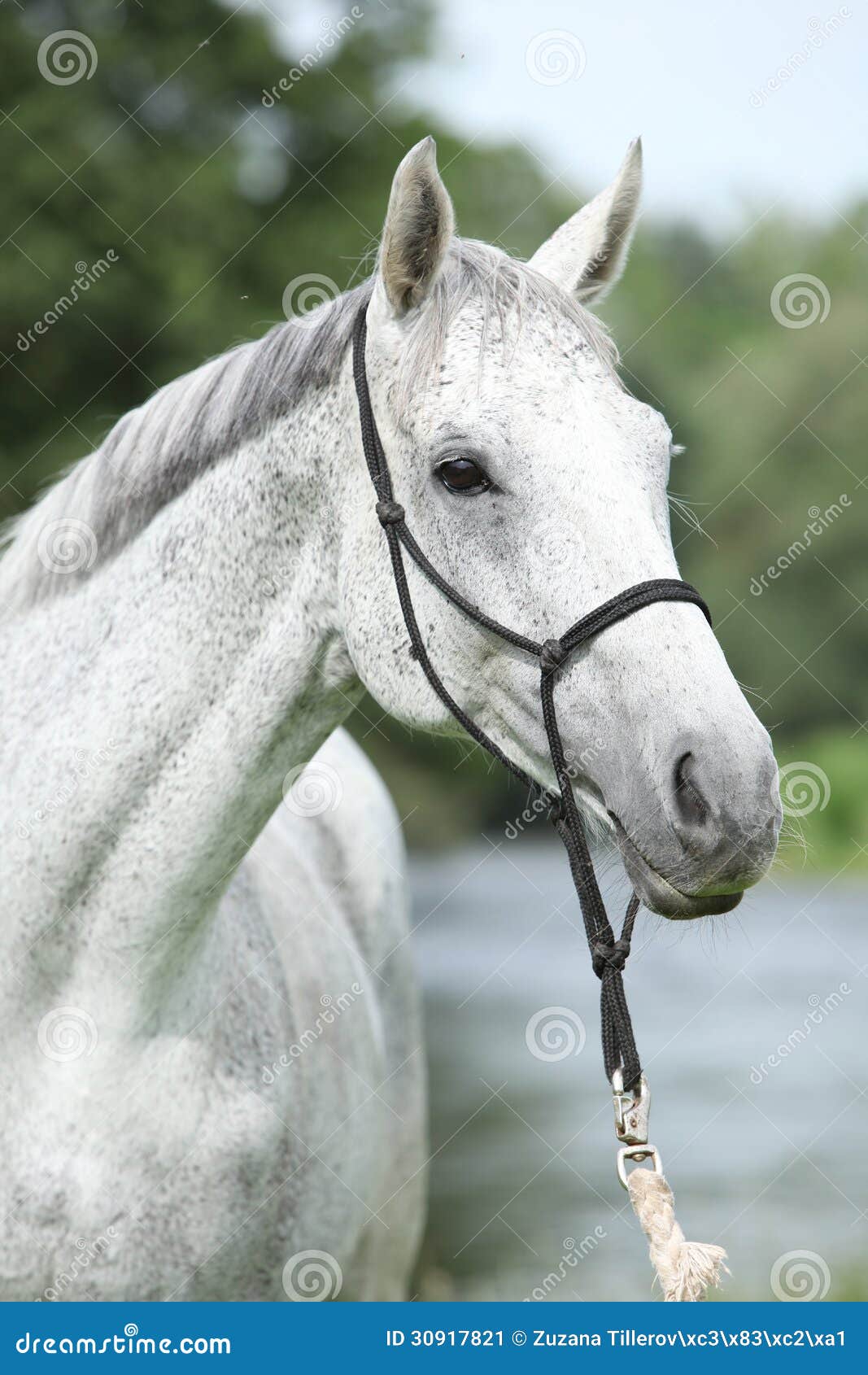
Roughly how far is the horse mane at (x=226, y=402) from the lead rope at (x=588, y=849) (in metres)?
0.15

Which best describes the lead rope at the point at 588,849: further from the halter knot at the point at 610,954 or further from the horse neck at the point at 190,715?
the horse neck at the point at 190,715

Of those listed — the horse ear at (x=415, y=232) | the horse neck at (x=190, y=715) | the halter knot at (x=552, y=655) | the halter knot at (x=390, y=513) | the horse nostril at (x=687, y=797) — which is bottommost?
the horse neck at (x=190, y=715)

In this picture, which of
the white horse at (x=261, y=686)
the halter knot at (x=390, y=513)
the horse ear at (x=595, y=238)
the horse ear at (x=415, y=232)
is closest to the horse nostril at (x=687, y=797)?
the white horse at (x=261, y=686)

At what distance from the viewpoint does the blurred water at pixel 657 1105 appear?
245 inches

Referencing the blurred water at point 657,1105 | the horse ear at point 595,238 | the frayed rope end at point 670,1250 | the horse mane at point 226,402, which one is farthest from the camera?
the blurred water at point 657,1105

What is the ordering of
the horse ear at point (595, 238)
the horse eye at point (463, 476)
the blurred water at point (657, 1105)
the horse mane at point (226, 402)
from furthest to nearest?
the blurred water at point (657, 1105), the horse ear at point (595, 238), the horse mane at point (226, 402), the horse eye at point (463, 476)

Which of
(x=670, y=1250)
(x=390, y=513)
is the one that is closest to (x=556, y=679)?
(x=390, y=513)

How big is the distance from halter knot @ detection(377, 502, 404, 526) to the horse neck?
0.15 metres

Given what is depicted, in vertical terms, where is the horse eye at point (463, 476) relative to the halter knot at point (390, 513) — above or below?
above

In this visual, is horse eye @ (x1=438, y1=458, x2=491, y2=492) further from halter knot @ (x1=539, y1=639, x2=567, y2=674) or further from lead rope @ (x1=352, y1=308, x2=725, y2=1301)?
halter knot @ (x1=539, y1=639, x2=567, y2=674)

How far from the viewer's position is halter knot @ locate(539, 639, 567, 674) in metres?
2.04

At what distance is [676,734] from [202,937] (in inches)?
47.7

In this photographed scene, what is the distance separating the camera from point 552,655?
6.73 ft
